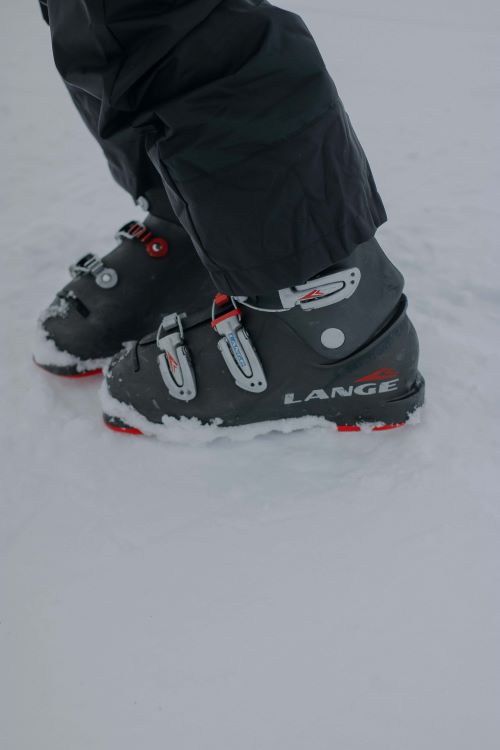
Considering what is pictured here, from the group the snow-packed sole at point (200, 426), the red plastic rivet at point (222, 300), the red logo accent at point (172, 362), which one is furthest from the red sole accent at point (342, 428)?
the red plastic rivet at point (222, 300)

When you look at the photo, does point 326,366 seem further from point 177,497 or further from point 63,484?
point 63,484

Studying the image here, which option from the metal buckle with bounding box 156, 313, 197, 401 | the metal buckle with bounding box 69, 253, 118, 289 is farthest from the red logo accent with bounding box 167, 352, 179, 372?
the metal buckle with bounding box 69, 253, 118, 289

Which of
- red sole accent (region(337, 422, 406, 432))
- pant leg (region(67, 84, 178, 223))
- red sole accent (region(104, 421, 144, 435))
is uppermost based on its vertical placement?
pant leg (region(67, 84, 178, 223))

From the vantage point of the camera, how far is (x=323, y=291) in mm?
688

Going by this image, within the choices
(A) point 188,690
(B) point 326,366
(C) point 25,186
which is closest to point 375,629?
(A) point 188,690

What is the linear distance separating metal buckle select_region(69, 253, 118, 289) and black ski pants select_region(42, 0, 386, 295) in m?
0.33

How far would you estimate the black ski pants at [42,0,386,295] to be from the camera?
543mm

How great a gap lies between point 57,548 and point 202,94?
522 mm

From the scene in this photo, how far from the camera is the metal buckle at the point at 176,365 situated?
0.79m

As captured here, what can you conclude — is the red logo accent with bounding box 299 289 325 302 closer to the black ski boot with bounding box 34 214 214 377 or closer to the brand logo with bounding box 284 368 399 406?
the brand logo with bounding box 284 368 399 406

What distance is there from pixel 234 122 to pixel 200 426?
398mm

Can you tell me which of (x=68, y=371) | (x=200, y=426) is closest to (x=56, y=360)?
(x=68, y=371)

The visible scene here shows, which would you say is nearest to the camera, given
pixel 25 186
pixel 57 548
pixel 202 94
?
pixel 202 94

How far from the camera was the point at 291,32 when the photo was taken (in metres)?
0.57
